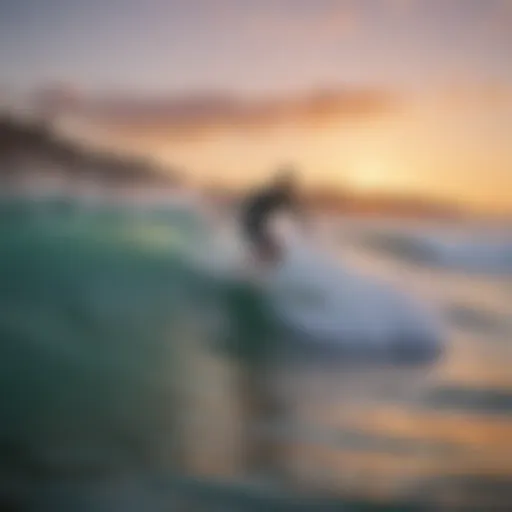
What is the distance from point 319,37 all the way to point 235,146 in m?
0.20

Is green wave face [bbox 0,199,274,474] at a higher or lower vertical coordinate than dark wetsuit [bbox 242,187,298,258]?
lower

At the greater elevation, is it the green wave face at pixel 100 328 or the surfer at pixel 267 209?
the surfer at pixel 267 209

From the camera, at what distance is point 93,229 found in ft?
3.62

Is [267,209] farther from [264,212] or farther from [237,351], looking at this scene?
[237,351]

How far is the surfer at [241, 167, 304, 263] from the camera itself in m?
1.10

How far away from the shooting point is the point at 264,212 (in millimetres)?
1103

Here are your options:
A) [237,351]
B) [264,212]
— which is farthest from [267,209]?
[237,351]

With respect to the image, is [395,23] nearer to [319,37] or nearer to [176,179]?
[319,37]

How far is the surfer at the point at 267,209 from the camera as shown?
1.10 metres

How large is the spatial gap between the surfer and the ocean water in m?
0.03

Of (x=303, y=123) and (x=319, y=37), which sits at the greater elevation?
(x=319, y=37)

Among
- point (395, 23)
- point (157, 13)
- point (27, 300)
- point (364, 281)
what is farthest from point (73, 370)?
point (395, 23)

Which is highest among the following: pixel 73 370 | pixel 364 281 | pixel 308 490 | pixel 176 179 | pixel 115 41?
pixel 115 41

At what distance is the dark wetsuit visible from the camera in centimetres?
110
